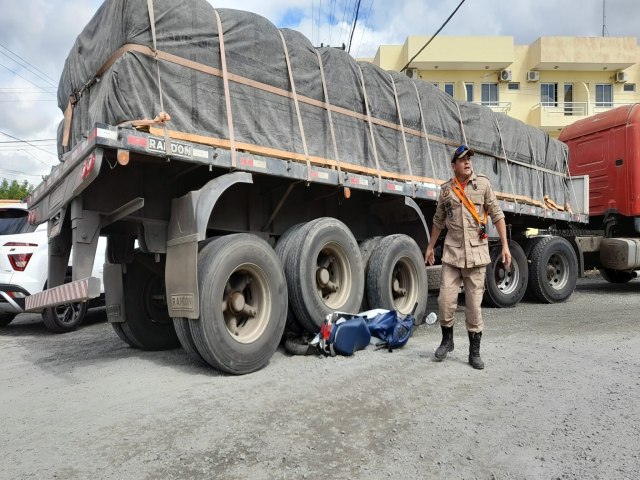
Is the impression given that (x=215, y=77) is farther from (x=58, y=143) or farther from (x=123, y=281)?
→ (x=123, y=281)

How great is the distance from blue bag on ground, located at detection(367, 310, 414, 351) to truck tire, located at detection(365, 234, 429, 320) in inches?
24.5

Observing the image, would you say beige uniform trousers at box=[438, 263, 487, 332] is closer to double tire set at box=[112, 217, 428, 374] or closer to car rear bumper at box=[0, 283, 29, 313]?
double tire set at box=[112, 217, 428, 374]

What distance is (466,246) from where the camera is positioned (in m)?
4.38

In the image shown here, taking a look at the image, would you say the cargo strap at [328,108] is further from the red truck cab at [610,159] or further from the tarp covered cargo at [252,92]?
the red truck cab at [610,159]

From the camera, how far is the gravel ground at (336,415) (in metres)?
2.49

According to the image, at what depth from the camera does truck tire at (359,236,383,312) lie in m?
5.79

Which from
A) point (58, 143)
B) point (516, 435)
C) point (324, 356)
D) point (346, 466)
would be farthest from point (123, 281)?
point (516, 435)

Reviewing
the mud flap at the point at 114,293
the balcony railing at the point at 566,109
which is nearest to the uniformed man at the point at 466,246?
the mud flap at the point at 114,293

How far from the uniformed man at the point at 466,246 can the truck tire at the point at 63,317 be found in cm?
502

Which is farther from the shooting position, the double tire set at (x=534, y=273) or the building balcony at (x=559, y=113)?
the building balcony at (x=559, y=113)

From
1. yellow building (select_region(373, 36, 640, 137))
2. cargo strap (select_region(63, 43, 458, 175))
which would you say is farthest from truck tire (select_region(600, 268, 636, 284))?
yellow building (select_region(373, 36, 640, 137))

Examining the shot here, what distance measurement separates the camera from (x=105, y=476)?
2404 millimetres

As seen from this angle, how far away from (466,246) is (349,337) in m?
1.34

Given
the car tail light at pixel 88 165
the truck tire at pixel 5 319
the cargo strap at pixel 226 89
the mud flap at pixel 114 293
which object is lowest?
the truck tire at pixel 5 319
